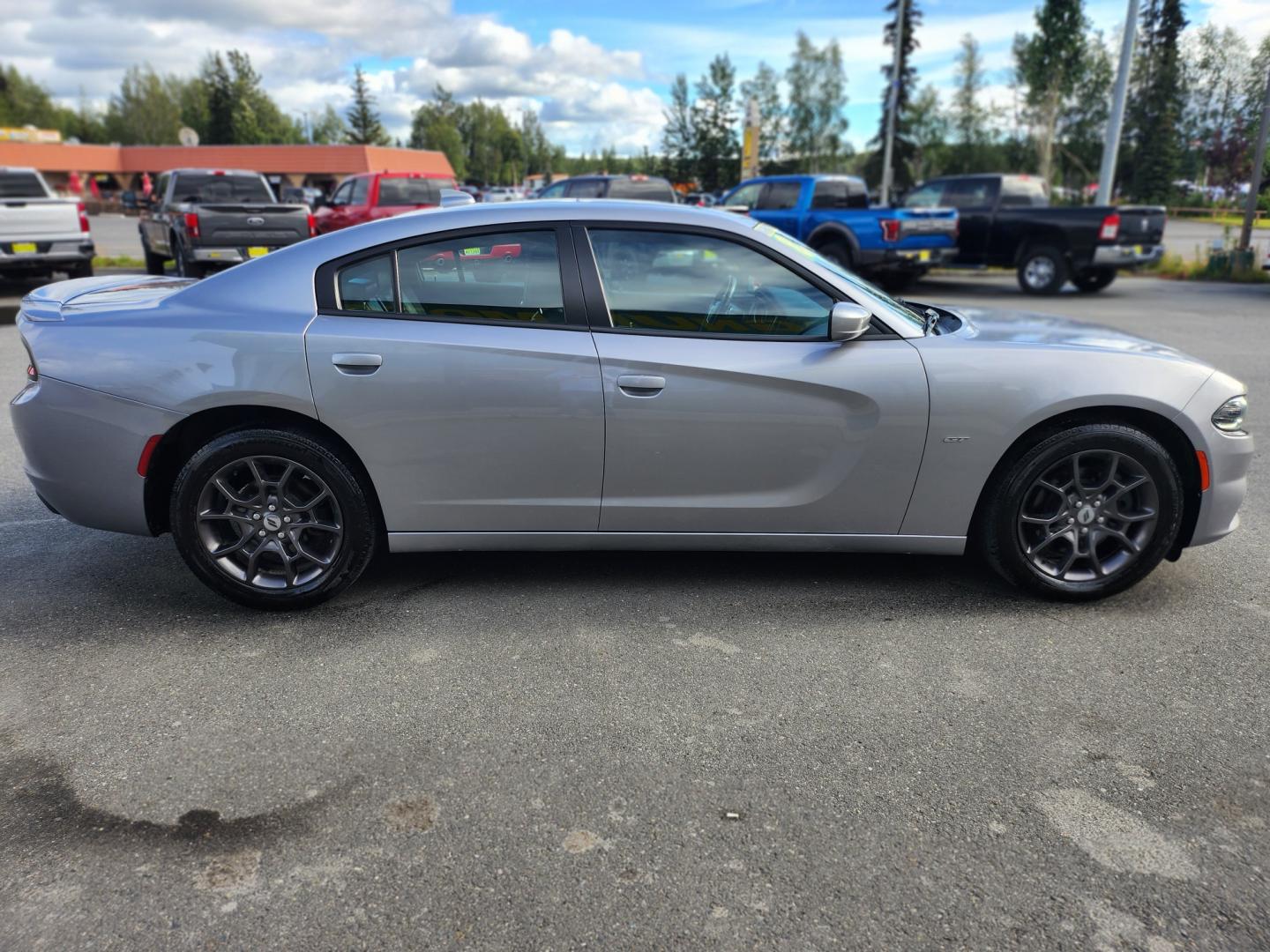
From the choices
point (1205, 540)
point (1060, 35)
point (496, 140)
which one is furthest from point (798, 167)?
point (1205, 540)

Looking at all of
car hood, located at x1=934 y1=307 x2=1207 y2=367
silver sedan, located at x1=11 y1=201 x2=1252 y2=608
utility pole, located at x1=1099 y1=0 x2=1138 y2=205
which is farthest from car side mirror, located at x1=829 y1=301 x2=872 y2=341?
utility pole, located at x1=1099 y1=0 x2=1138 y2=205

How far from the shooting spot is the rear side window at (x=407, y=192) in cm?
1697

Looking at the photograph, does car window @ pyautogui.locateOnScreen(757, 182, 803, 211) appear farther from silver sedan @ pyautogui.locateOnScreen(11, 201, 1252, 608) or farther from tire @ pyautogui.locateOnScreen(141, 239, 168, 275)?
silver sedan @ pyautogui.locateOnScreen(11, 201, 1252, 608)

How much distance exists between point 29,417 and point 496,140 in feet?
385

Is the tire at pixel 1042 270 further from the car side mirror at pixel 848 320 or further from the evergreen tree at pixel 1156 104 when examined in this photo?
the evergreen tree at pixel 1156 104

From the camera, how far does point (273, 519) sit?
12.0 feet

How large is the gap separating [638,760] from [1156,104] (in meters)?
66.3

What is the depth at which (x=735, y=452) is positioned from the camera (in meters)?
3.61

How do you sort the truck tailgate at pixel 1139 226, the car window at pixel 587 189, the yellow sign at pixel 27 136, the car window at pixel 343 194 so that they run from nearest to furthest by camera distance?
the truck tailgate at pixel 1139 226
the car window at pixel 587 189
the car window at pixel 343 194
the yellow sign at pixel 27 136

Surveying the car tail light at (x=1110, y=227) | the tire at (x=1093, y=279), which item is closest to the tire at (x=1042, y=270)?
the tire at (x=1093, y=279)

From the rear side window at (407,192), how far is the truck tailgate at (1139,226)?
11795 millimetres

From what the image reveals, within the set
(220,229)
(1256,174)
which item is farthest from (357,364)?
(1256,174)

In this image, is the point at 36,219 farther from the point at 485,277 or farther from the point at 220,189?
the point at 485,277

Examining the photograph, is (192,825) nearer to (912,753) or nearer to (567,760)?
(567,760)
